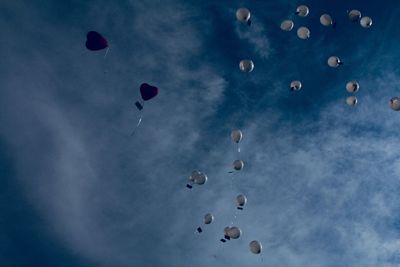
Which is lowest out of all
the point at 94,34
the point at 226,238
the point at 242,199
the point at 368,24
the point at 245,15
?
the point at 226,238

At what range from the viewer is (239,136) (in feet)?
49.0

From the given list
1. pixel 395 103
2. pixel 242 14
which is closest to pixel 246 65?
pixel 242 14

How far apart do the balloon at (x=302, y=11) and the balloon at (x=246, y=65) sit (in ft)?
7.66

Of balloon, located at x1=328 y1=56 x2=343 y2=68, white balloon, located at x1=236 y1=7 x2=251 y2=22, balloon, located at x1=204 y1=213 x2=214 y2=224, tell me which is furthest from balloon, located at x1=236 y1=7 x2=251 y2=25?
balloon, located at x1=204 y1=213 x2=214 y2=224

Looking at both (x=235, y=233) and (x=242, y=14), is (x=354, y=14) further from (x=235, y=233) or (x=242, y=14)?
(x=235, y=233)

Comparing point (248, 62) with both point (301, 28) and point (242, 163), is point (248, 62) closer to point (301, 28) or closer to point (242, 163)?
point (301, 28)

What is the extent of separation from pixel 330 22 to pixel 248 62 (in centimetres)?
301

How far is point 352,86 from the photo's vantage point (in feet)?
47.7

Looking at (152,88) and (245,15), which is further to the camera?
(152,88)

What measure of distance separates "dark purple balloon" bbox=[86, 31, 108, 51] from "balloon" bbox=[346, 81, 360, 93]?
8775mm

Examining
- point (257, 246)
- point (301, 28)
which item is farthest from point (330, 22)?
point (257, 246)

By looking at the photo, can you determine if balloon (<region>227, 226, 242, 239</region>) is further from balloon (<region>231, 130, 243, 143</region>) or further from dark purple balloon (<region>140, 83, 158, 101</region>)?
dark purple balloon (<region>140, 83, 158, 101</region>)

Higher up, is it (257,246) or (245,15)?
(245,15)

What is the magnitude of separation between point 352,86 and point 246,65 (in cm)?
375
